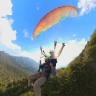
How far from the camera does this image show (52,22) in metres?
13.4

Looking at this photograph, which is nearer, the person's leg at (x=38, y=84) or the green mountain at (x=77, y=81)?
the person's leg at (x=38, y=84)

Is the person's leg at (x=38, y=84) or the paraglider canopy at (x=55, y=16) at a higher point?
the paraglider canopy at (x=55, y=16)

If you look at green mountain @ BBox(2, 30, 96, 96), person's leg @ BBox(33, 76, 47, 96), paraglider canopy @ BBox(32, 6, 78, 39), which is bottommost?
person's leg @ BBox(33, 76, 47, 96)

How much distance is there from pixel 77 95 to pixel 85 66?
2292 millimetres

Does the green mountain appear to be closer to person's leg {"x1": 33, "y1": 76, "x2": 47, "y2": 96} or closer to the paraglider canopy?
person's leg {"x1": 33, "y1": 76, "x2": 47, "y2": 96}

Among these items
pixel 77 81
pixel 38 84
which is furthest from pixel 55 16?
pixel 77 81

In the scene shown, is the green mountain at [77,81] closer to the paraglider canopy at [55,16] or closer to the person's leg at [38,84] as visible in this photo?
the person's leg at [38,84]

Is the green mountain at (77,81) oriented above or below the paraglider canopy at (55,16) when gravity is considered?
below

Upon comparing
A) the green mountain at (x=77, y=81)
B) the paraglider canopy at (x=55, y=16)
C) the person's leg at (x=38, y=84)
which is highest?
the paraglider canopy at (x=55, y=16)

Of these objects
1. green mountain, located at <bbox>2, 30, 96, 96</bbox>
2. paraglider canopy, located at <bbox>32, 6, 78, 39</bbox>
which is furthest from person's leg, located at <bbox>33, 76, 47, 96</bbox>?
green mountain, located at <bbox>2, 30, 96, 96</bbox>

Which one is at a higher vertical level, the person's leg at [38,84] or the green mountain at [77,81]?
the green mountain at [77,81]

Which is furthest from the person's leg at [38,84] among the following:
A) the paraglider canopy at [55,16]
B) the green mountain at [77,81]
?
the green mountain at [77,81]

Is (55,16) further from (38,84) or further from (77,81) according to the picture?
(77,81)

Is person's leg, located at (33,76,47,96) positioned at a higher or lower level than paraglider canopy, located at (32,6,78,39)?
lower
